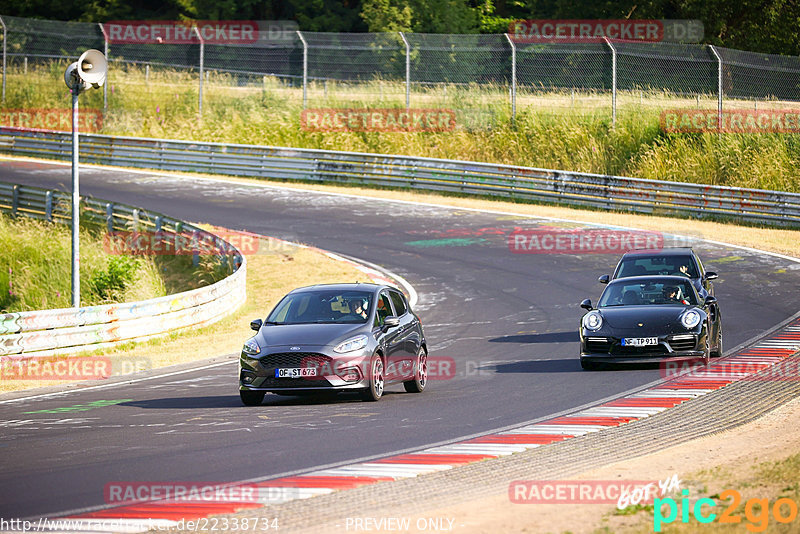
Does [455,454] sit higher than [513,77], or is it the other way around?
[513,77]

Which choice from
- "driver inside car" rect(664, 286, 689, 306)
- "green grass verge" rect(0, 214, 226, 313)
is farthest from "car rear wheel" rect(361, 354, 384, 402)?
"green grass verge" rect(0, 214, 226, 313)

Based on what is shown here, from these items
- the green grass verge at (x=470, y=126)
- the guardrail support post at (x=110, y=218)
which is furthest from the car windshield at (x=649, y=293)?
the green grass verge at (x=470, y=126)

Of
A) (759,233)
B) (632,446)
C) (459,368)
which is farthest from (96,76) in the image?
(759,233)

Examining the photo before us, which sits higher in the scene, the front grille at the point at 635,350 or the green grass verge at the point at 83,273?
the front grille at the point at 635,350

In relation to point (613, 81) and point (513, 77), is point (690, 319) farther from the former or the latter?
point (513, 77)

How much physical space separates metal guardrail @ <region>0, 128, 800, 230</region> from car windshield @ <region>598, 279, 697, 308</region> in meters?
15.3

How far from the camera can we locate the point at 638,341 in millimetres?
15445

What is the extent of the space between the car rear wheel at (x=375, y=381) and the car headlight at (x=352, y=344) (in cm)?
22

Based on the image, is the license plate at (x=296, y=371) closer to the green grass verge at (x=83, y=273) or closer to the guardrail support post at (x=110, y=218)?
the green grass verge at (x=83, y=273)

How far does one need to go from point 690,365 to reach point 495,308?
21.2 feet

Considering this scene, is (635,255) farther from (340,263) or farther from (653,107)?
(653,107)

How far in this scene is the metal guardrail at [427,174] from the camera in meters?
32.1

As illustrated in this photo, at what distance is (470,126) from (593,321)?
26719 mm

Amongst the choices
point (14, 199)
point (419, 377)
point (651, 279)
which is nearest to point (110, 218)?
point (14, 199)
